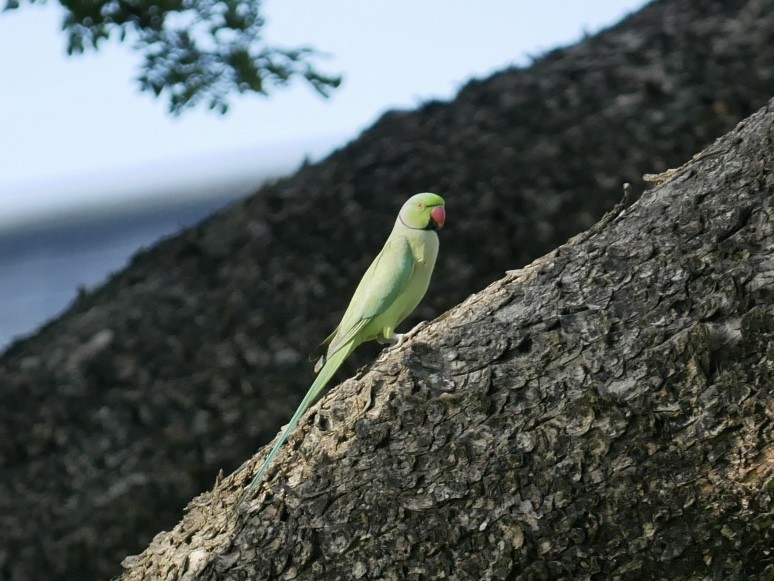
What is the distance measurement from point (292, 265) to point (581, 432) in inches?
132

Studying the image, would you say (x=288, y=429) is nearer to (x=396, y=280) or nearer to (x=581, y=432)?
(x=396, y=280)

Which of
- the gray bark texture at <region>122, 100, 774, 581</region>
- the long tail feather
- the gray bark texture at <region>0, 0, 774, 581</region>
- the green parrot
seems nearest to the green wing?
the green parrot

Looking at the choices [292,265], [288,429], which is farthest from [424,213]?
[292,265]

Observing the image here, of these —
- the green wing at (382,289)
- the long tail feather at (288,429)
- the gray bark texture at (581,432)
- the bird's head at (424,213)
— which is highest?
the bird's head at (424,213)

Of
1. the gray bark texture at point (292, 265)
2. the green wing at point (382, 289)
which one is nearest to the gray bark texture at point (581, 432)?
the green wing at point (382, 289)

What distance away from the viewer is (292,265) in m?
4.96

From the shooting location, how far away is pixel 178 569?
6.59 feet

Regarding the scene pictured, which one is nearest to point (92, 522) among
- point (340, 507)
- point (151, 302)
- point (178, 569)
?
point (151, 302)

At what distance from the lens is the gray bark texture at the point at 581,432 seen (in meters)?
1.71

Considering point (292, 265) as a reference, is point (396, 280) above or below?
below

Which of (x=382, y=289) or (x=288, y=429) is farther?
(x=382, y=289)

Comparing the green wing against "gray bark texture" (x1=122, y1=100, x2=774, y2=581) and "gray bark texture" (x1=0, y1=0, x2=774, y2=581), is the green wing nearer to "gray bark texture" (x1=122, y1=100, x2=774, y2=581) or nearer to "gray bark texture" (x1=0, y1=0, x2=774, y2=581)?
"gray bark texture" (x1=122, y1=100, x2=774, y2=581)

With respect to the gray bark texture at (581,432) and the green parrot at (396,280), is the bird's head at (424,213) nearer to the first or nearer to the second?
the green parrot at (396,280)

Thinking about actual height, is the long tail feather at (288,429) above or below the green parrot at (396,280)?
below
